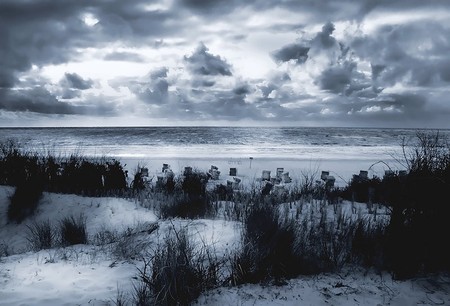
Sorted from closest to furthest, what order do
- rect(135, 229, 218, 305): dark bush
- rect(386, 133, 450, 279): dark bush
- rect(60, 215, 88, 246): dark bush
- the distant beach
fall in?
1. rect(135, 229, 218, 305): dark bush
2. rect(386, 133, 450, 279): dark bush
3. rect(60, 215, 88, 246): dark bush
4. the distant beach

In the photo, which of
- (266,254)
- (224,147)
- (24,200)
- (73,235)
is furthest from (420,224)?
(224,147)

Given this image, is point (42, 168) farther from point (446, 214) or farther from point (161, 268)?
point (446, 214)

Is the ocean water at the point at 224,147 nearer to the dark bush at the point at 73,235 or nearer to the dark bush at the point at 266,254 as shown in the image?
the dark bush at the point at 266,254

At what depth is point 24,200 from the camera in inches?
327

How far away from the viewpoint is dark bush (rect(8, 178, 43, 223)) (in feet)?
26.6

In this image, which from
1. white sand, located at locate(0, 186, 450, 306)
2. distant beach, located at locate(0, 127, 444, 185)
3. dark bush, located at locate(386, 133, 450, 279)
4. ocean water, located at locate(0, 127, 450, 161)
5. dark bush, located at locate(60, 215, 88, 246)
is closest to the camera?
white sand, located at locate(0, 186, 450, 306)

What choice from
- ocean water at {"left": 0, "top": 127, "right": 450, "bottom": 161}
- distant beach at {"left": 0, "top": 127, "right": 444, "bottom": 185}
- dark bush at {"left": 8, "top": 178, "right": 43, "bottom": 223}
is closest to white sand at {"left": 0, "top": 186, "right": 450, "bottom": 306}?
distant beach at {"left": 0, "top": 127, "right": 444, "bottom": 185}

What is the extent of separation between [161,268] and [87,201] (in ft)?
19.4

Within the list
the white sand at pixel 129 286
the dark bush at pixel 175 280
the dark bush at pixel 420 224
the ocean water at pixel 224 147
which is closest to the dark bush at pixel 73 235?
the white sand at pixel 129 286

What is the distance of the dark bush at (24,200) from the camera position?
8102mm

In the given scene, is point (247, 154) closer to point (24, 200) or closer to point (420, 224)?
point (24, 200)

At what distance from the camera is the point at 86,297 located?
11.8 feet

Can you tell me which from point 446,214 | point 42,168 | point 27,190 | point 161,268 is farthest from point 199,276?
point 42,168

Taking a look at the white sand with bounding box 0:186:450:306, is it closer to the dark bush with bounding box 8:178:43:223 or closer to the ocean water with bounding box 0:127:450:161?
the dark bush with bounding box 8:178:43:223
